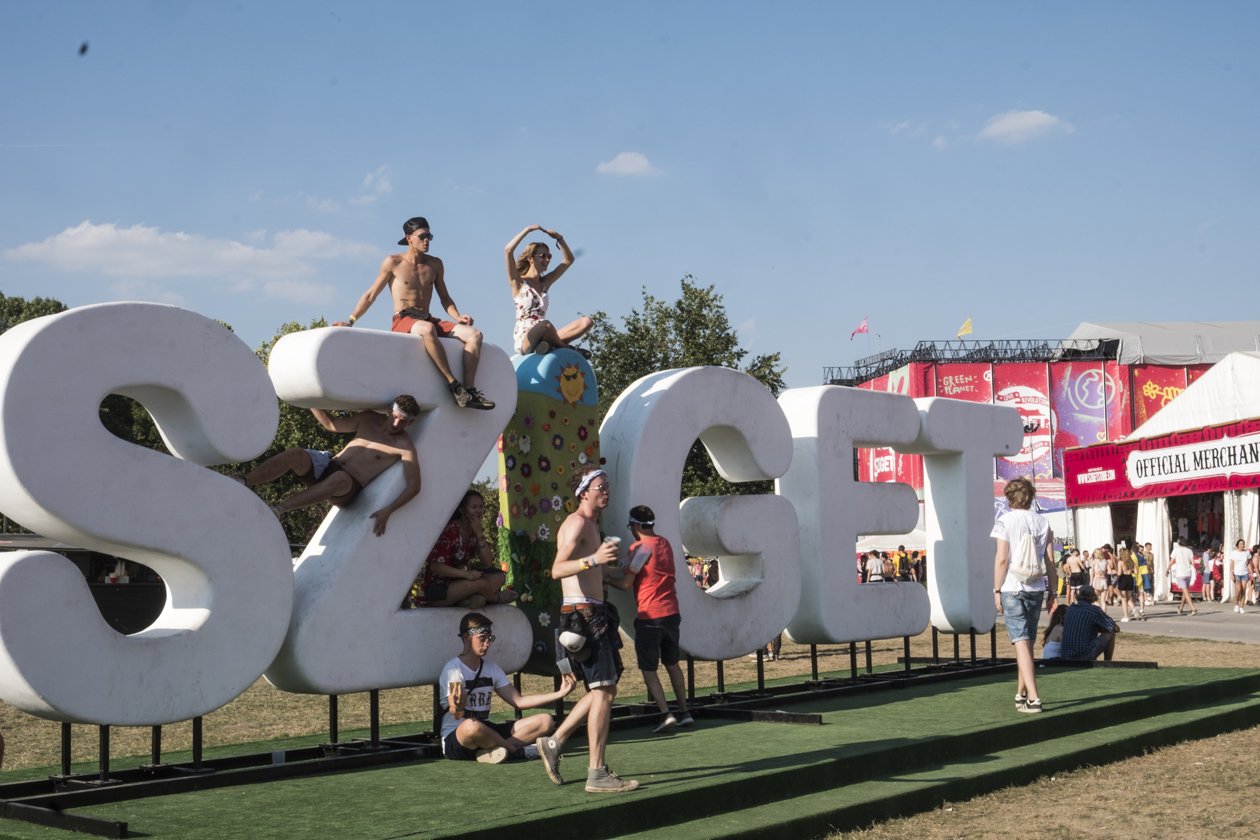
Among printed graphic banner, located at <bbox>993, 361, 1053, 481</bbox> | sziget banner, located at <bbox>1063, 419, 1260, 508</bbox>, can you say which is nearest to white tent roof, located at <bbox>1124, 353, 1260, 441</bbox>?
sziget banner, located at <bbox>1063, 419, 1260, 508</bbox>

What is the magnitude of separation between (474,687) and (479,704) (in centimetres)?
18

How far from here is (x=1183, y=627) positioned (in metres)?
23.3

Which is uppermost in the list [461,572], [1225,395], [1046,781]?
[1225,395]

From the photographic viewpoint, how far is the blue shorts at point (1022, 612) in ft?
33.2

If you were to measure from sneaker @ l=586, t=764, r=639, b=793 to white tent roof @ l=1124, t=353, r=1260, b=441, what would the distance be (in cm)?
2578

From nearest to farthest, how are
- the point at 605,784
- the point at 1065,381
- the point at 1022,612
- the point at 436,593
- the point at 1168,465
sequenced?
the point at 605,784
the point at 436,593
the point at 1022,612
the point at 1168,465
the point at 1065,381

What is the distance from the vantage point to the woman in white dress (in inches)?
402

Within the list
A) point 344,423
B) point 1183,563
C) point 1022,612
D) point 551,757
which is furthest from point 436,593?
point 1183,563

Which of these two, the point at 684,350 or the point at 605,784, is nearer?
the point at 605,784

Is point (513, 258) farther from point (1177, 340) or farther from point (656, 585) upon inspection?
point (1177, 340)

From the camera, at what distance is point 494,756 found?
321 inches

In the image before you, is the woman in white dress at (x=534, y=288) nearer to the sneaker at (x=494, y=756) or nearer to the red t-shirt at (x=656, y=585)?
the red t-shirt at (x=656, y=585)

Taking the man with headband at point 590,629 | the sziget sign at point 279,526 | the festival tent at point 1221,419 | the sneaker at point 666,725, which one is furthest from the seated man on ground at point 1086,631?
the festival tent at point 1221,419

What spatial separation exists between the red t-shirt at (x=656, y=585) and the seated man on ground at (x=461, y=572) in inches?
36.8
